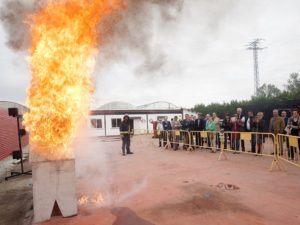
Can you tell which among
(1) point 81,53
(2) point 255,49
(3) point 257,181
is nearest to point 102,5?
(1) point 81,53

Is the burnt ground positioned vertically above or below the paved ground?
below

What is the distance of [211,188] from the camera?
7715 millimetres

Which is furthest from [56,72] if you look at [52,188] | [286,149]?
[286,149]

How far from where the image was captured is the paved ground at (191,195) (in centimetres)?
575

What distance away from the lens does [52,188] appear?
629 centimetres

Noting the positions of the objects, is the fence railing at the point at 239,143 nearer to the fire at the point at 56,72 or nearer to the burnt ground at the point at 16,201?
the fire at the point at 56,72

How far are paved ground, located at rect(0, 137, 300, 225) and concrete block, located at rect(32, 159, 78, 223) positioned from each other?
10.2 inches

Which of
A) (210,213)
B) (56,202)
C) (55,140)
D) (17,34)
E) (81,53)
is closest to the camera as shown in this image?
(210,213)

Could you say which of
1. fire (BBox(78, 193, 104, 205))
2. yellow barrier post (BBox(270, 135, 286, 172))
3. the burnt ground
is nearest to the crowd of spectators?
yellow barrier post (BBox(270, 135, 286, 172))

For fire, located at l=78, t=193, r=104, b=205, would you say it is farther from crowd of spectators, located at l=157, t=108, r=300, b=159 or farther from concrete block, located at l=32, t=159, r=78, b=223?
crowd of spectators, located at l=157, t=108, r=300, b=159

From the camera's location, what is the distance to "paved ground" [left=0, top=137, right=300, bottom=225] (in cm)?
575

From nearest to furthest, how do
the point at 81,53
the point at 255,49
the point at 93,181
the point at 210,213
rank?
the point at 210,213, the point at 81,53, the point at 93,181, the point at 255,49

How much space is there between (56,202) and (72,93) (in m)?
2.69

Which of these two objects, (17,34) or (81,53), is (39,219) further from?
(17,34)
